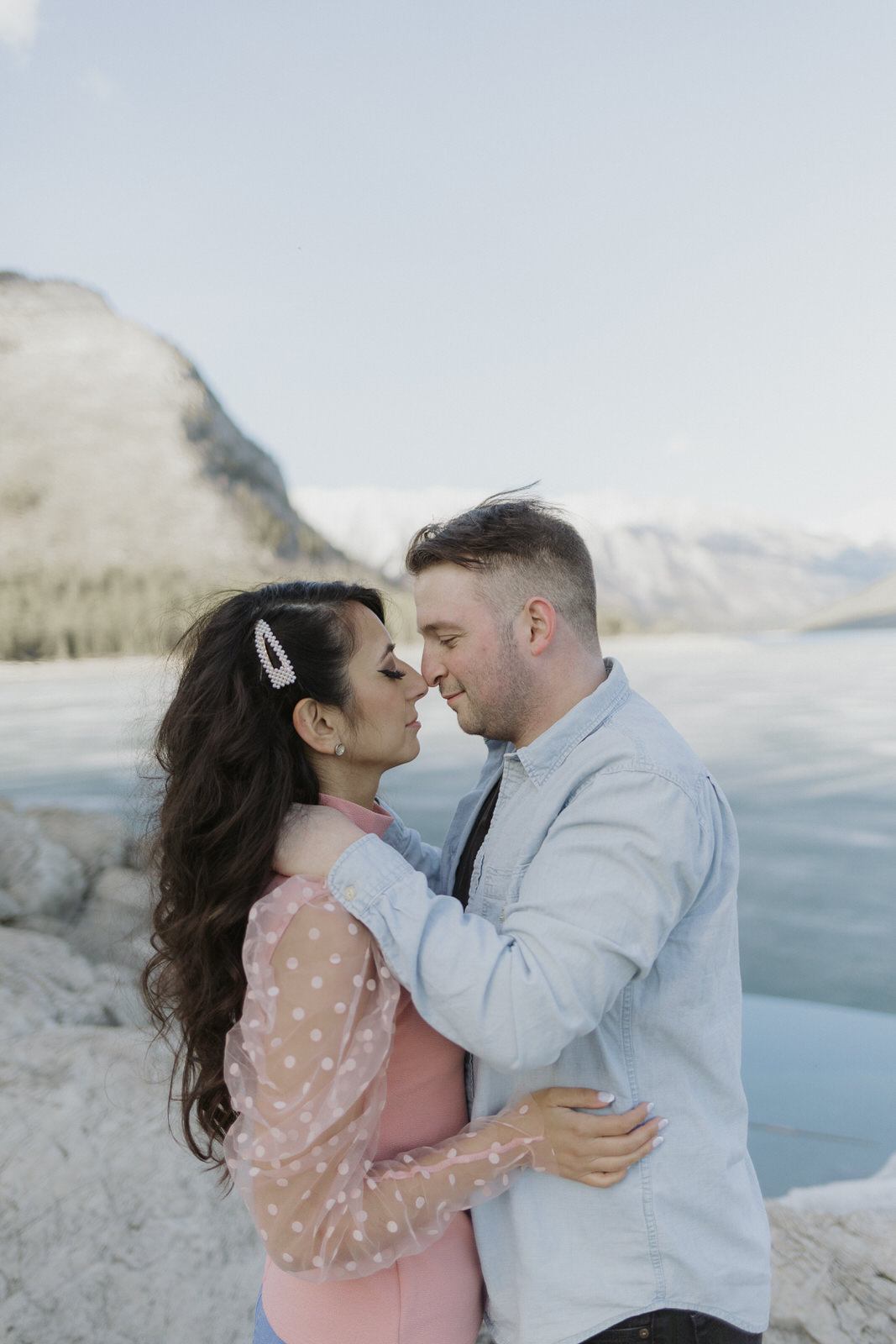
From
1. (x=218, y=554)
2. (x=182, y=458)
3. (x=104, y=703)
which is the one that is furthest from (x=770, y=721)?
(x=182, y=458)

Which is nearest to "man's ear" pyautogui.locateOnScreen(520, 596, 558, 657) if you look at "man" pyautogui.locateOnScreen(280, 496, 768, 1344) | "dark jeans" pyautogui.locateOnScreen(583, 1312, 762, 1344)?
"man" pyautogui.locateOnScreen(280, 496, 768, 1344)

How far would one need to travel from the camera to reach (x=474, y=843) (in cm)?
171

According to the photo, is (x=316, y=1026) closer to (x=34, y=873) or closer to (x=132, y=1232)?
(x=132, y=1232)

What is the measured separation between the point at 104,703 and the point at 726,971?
35337mm

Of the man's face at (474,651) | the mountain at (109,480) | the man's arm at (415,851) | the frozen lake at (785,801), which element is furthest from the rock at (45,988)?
the mountain at (109,480)

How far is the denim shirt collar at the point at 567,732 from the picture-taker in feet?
4.63

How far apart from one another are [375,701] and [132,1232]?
2.04 meters

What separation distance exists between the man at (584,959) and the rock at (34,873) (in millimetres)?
4423

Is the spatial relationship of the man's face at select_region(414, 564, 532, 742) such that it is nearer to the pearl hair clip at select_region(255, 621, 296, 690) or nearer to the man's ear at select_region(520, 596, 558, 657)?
the man's ear at select_region(520, 596, 558, 657)

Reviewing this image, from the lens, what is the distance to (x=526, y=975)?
3.61 ft

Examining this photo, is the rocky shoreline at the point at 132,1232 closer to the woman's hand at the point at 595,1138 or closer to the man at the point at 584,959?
the man at the point at 584,959

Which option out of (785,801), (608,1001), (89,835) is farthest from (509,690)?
(785,801)

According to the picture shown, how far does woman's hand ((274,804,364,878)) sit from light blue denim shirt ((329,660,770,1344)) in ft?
0.28

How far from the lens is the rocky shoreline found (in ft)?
7.84
